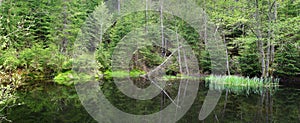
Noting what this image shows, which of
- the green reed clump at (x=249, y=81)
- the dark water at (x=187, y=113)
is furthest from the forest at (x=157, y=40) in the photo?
the dark water at (x=187, y=113)

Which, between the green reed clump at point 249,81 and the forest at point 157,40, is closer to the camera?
the green reed clump at point 249,81

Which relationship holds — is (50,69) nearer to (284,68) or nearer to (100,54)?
(100,54)

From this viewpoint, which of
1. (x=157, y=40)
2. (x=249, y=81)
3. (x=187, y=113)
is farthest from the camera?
(x=157, y=40)

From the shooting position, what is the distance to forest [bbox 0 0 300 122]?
46.6 ft

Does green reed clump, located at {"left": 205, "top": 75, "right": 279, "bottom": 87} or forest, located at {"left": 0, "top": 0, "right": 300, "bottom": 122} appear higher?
forest, located at {"left": 0, "top": 0, "right": 300, "bottom": 122}

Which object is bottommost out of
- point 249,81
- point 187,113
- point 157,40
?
point 187,113

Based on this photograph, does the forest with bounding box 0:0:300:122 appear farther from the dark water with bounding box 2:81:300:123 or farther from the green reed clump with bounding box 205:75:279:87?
the dark water with bounding box 2:81:300:123

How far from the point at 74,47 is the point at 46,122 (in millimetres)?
12667

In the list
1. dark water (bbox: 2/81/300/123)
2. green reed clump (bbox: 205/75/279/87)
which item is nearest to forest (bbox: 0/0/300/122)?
green reed clump (bbox: 205/75/279/87)

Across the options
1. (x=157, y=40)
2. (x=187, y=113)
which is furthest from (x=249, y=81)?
(x=157, y=40)

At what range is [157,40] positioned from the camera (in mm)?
21406

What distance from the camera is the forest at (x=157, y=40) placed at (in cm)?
A: 1420

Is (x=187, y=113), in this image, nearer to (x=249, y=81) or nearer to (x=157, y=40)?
(x=249, y=81)

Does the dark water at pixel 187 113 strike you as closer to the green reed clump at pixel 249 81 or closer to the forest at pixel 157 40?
the green reed clump at pixel 249 81
